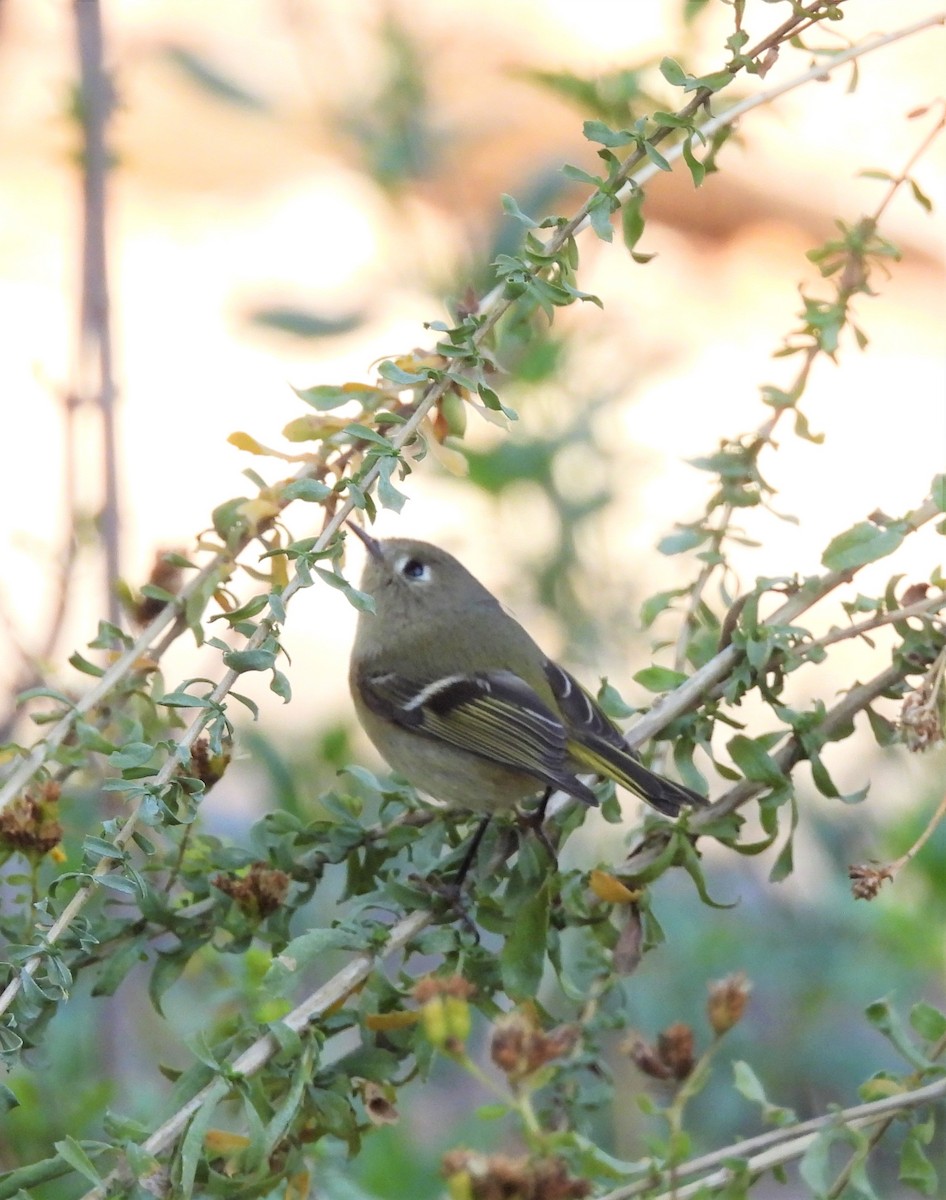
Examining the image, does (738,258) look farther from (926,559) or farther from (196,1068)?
(196,1068)

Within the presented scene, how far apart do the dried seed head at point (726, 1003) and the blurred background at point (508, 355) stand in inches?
19.8

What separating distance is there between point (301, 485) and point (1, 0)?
2.80 ft

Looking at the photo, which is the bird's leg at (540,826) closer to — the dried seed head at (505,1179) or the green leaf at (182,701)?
the green leaf at (182,701)

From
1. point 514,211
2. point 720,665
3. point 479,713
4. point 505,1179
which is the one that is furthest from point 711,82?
point 479,713

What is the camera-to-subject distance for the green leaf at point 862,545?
3.52 ft

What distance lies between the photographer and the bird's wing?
5.56 ft

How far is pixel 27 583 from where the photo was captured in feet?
11.6

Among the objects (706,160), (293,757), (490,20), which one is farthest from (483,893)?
(490,20)

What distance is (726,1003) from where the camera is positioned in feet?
2.50

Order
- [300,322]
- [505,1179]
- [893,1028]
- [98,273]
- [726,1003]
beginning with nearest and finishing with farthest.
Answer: [505,1179] < [726,1003] < [893,1028] < [98,273] < [300,322]

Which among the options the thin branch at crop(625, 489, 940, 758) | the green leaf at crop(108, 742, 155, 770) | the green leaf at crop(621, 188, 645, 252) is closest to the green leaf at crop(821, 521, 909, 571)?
the thin branch at crop(625, 489, 940, 758)

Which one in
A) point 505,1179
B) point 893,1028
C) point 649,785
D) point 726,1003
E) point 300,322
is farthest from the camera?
point 300,322

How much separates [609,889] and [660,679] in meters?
0.20

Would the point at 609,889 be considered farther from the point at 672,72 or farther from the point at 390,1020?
the point at 672,72
